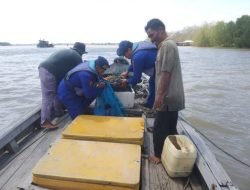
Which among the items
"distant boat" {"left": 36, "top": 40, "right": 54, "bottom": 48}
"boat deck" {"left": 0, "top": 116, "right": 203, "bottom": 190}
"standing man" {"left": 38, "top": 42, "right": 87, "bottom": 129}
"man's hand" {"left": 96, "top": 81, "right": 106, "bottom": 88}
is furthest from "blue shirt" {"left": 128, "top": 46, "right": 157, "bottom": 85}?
"distant boat" {"left": 36, "top": 40, "right": 54, "bottom": 48}

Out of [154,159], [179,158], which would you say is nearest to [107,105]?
[154,159]

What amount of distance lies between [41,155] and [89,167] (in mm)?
1140

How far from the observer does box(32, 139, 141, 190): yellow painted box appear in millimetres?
2656

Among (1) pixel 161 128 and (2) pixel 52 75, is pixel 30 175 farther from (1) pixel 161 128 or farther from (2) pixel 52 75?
(2) pixel 52 75

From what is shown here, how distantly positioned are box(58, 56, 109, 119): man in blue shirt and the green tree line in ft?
204

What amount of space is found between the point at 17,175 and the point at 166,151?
1577 mm

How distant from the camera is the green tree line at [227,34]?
6306 centimetres

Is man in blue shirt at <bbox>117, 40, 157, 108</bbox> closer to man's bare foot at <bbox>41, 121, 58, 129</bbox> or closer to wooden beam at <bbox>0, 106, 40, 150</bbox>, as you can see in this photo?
man's bare foot at <bbox>41, 121, 58, 129</bbox>

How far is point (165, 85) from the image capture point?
10.9 ft

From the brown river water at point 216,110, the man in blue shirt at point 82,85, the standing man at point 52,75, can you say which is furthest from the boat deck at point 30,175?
the standing man at point 52,75

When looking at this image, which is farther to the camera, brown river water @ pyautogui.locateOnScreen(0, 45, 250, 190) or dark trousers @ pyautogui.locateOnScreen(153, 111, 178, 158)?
brown river water @ pyautogui.locateOnScreen(0, 45, 250, 190)

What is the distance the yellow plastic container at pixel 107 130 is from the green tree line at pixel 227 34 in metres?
62.8

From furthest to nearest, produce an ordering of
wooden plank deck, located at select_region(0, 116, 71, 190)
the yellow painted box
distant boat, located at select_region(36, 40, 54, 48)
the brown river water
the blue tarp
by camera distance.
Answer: distant boat, located at select_region(36, 40, 54, 48) < the brown river water < the blue tarp < wooden plank deck, located at select_region(0, 116, 71, 190) < the yellow painted box

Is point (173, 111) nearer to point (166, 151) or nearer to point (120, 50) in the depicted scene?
point (166, 151)
